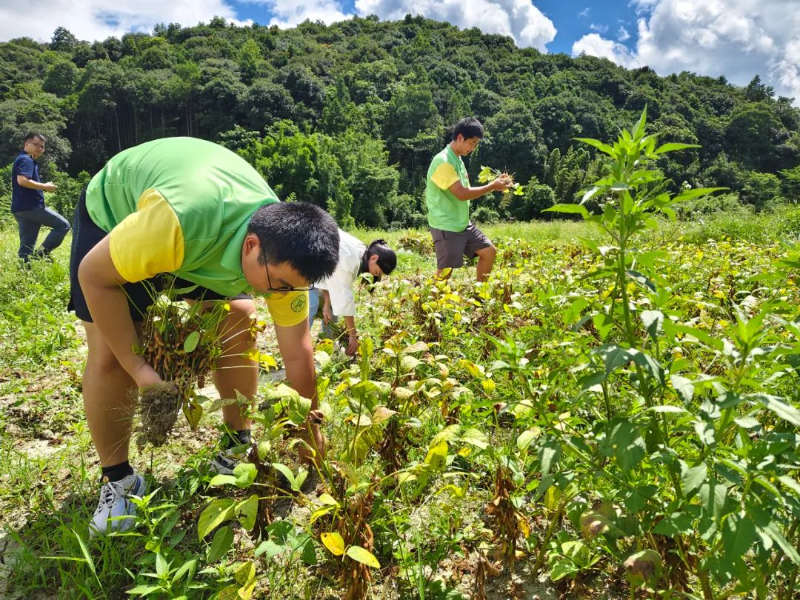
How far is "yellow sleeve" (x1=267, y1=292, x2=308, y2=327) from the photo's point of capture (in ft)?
5.97

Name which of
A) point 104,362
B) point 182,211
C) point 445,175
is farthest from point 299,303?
point 445,175

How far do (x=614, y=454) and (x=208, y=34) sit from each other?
84.1m

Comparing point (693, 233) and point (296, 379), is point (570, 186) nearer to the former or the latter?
point (693, 233)

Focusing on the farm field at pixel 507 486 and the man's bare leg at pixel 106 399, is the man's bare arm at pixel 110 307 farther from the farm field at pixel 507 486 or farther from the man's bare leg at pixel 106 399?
the farm field at pixel 507 486

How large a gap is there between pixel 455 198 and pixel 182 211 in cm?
294

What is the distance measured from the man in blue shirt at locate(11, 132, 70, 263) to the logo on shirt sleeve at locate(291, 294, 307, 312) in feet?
15.2

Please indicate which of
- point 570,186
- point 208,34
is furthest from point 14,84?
point 570,186

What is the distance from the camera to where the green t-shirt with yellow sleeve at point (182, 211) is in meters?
1.39

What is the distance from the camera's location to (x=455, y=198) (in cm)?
408

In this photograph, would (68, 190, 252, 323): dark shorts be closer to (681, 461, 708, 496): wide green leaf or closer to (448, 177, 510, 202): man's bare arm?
(681, 461, 708, 496): wide green leaf

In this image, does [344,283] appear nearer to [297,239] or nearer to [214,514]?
[297,239]

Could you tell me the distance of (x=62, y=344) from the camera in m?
3.41

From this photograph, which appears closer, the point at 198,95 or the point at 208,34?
the point at 198,95

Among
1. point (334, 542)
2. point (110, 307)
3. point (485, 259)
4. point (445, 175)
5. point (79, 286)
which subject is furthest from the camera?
point (485, 259)
